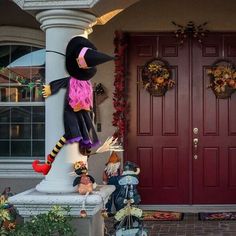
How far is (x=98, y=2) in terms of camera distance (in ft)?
17.9

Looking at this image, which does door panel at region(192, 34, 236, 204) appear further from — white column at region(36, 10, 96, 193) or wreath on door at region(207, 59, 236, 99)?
white column at region(36, 10, 96, 193)

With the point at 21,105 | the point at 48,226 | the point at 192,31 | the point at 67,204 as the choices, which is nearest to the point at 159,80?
the point at 192,31

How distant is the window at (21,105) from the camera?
28.4ft

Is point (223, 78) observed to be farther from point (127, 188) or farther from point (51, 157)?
point (51, 157)

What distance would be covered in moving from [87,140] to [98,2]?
4.57 ft

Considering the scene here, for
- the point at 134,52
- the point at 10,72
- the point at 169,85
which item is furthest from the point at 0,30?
the point at 169,85

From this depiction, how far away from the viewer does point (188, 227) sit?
24.0 feet

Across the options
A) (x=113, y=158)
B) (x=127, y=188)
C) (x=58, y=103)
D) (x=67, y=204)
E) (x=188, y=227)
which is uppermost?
(x=58, y=103)

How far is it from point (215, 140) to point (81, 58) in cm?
374

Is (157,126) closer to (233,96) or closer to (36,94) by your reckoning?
(233,96)

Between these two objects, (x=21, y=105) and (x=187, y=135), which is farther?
(x=21, y=105)

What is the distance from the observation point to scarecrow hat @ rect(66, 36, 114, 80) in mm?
5336

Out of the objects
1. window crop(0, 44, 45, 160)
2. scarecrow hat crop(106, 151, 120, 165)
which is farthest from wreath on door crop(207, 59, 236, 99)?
window crop(0, 44, 45, 160)

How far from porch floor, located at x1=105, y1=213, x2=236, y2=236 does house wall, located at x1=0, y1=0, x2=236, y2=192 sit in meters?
1.27
